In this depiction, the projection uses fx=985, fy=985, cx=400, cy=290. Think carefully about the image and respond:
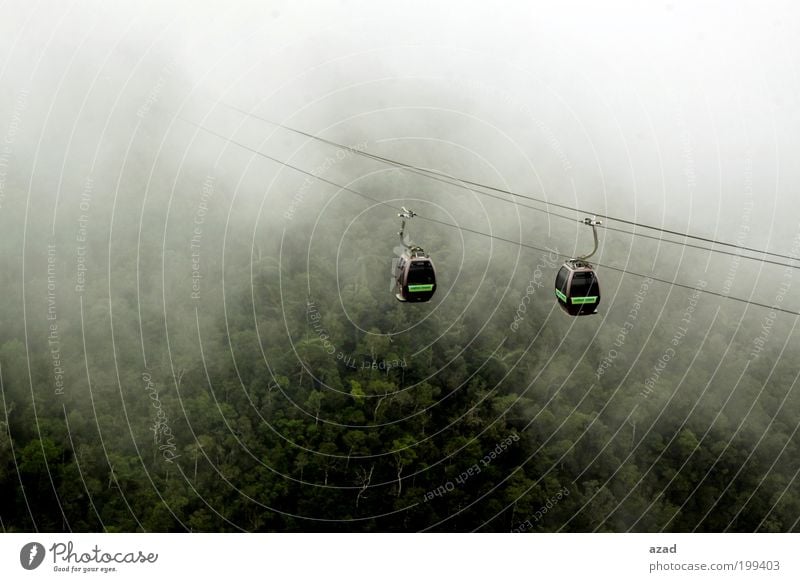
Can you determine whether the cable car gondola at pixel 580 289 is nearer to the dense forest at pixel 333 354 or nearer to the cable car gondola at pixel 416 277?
the cable car gondola at pixel 416 277

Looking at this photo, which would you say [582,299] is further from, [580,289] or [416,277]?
[416,277]

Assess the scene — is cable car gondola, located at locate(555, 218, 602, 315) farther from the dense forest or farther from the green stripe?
the dense forest

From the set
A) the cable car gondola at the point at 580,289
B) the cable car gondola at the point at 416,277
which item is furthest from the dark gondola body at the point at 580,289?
the cable car gondola at the point at 416,277

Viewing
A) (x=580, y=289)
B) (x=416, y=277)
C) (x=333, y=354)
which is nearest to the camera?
(x=416, y=277)

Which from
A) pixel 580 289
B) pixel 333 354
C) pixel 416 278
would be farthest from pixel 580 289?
pixel 333 354

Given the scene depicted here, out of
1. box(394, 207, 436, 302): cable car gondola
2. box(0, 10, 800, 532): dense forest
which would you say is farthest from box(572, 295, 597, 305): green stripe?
box(0, 10, 800, 532): dense forest

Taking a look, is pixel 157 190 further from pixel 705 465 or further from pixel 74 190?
pixel 705 465
